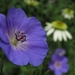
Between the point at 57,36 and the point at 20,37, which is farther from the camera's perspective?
the point at 57,36

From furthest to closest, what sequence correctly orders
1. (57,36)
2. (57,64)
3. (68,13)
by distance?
(68,13) → (57,36) → (57,64)

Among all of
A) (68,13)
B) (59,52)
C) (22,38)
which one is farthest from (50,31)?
(22,38)

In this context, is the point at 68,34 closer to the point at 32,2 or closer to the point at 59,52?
the point at 59,52

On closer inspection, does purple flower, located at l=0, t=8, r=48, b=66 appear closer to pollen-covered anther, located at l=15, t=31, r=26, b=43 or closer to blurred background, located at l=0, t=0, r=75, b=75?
pollen-covered anther, located at l=15, t=31, r=26, b=43

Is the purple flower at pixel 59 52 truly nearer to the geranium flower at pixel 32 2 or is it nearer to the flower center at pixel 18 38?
the geranium flower at pixel 32 2

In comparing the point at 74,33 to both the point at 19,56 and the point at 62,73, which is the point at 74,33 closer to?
the point at 62,73

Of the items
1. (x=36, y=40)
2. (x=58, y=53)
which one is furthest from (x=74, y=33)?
(x=36, y=40)

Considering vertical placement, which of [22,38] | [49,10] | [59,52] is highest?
[22,38]

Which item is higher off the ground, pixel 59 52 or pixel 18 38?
pixel 18 38
